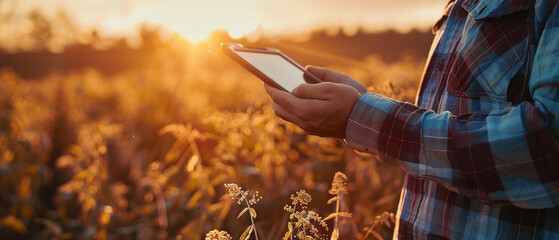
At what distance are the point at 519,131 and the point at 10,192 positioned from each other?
15.1 ft

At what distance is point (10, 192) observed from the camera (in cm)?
407

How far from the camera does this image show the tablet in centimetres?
125

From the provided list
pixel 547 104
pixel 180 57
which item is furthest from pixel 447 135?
pixel 180 57

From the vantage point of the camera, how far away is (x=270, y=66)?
56.4 inches

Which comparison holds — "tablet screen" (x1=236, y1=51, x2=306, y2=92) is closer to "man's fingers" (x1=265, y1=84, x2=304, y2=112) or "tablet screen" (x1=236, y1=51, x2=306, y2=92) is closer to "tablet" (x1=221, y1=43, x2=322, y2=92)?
"tablet" (x1=221, y1=43, x2=322, y2=92)

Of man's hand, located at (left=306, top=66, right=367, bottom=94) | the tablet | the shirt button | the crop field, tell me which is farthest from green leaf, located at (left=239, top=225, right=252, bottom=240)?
the shirt button

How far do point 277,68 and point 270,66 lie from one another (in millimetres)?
49

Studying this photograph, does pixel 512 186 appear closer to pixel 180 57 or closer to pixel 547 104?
pixel 547 104

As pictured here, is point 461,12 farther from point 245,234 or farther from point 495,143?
point 245,234

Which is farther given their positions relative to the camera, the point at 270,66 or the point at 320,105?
the point at 270,66

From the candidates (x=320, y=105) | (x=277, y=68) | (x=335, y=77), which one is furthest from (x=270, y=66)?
(x=320, y=105)

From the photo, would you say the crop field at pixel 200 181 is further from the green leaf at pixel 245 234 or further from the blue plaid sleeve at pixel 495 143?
the blue plaid sleeve at pixel 495 143

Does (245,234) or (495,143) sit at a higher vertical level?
(495,143)

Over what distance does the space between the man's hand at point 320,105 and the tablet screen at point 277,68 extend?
7.8 inches
